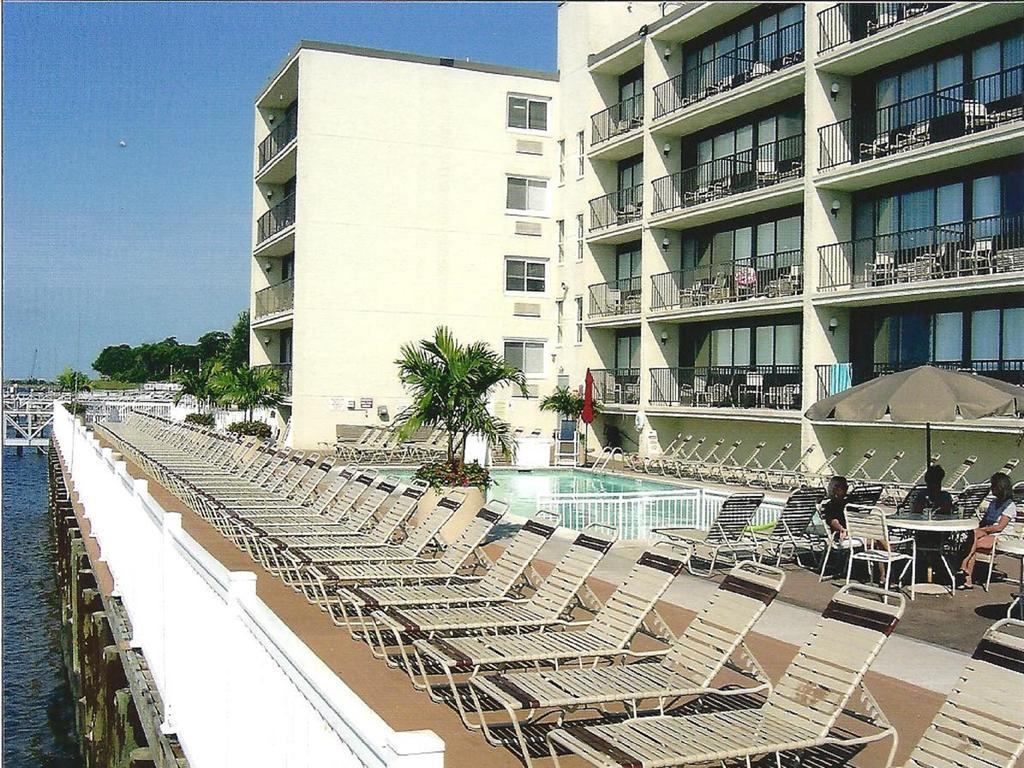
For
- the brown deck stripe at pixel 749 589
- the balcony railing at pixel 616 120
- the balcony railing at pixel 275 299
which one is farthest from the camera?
the balcony railing at pixel 275 299

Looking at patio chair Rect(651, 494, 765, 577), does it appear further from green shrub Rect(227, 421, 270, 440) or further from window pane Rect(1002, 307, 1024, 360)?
green shrub Rect(227, 421, 270, 440)

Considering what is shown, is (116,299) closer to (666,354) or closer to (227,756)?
(227,756)

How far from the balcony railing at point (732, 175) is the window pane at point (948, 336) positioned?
20.1 ft

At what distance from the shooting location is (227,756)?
5020 millimetres

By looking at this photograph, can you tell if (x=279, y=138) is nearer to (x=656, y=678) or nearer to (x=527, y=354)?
(x=527, y=354)

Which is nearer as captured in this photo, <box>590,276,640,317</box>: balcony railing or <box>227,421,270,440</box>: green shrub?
<box>227,421,270,440</box>: green shrub

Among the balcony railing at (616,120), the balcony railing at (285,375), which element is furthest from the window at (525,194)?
the balcony railing at (285,375)

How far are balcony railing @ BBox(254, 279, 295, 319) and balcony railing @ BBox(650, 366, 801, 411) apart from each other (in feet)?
45.5

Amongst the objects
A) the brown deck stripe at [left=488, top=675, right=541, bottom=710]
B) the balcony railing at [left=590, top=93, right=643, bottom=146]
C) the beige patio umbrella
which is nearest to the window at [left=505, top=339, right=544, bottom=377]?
the balcony railing at [left=590, top=93, right=643, bottom=146]

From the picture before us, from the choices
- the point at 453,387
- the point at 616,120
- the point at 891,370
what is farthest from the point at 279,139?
the point at 453,387

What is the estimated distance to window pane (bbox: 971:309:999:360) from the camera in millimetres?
23109

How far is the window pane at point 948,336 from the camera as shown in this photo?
24062 millimetres

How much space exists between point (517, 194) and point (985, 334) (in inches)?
822

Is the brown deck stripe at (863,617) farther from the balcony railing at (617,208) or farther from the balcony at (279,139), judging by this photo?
the balcony at (279,139)
